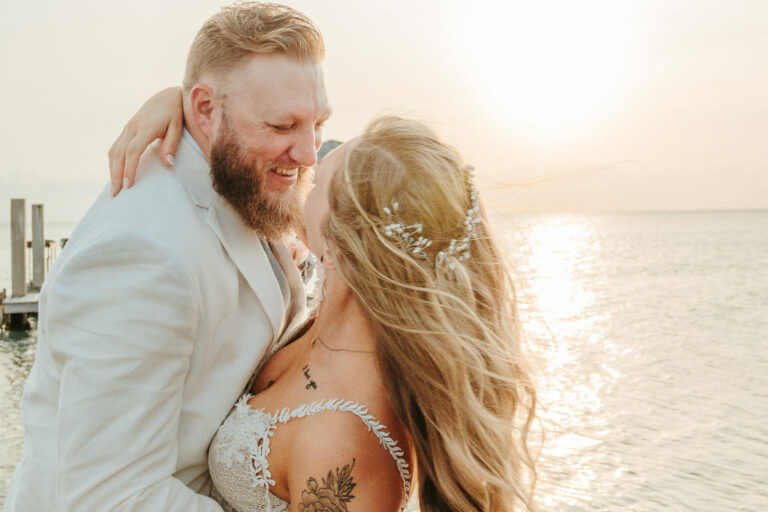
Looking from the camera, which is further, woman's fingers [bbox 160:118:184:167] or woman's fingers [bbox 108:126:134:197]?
woman's fingers [bbox 160:118:184:167]

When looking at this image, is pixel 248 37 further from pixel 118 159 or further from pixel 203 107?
pixel 118 159

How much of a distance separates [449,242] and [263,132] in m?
0.92

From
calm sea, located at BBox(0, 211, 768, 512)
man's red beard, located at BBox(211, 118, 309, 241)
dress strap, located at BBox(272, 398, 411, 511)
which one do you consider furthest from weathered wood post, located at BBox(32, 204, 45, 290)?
dress strap, located at BBox(272, 398, 411, 511)

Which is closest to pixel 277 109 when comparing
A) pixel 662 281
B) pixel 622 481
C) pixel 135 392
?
pixel 135 392

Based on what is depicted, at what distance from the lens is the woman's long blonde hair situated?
2371 mm

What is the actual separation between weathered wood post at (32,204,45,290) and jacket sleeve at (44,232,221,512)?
17.6 meters

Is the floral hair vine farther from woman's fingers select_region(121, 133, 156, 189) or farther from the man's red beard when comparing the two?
woman's fingers select_region(121, 133, 156, 189)

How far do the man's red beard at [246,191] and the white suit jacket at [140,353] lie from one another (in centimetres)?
9

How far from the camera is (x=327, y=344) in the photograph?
2479 mm

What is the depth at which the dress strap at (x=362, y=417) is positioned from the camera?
228cm

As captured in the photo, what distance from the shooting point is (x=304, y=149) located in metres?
2.92

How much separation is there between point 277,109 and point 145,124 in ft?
1.67

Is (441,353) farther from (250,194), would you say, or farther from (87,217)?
(87,217)

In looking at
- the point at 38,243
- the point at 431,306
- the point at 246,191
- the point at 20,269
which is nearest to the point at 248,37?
the point at 246,191
